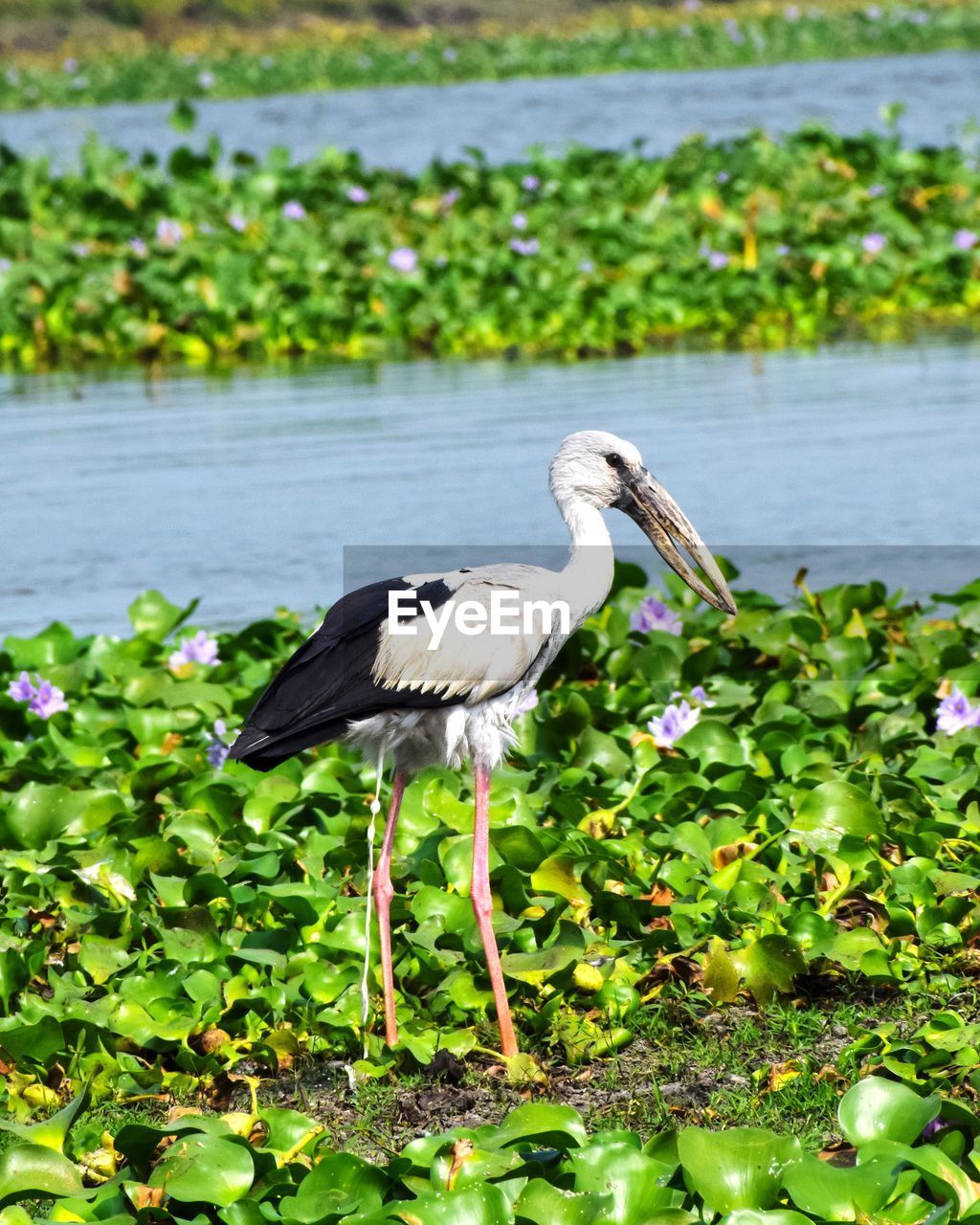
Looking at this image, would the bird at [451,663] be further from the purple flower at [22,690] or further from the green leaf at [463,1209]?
the purple flower at [22,690]

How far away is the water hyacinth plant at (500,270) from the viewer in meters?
10.7

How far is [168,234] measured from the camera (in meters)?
11.3

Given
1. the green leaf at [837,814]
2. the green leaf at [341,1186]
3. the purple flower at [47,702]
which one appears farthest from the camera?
the purple flower at [47,702]

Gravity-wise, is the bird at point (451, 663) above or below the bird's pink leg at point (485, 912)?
above

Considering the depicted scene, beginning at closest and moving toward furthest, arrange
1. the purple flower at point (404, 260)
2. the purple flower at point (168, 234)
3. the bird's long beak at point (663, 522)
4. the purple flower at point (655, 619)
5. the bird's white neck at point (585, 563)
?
the bird's white neck at point (585, 563) → the bird's long beak at point (663, 522) → the purple flower at point (655, 619) → the purple flower at point (404, 260) → the purple flower at point (168, 234)

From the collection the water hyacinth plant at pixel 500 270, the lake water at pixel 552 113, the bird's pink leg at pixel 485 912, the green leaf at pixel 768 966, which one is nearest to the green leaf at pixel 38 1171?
the bird's pink leg at pixel 485 912

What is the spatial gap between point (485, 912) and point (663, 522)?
30.3 inches

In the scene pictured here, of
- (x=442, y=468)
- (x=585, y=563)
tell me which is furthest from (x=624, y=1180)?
(x=442, y=468)

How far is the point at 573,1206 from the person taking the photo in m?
2.63

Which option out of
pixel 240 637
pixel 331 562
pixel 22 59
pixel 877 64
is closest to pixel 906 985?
pixel 240 637

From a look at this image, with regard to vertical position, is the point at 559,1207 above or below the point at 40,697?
below

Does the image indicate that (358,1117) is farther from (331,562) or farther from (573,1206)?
(331,562)

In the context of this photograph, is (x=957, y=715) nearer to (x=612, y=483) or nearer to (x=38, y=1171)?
(x=612, y=483)

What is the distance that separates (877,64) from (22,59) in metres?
18.1
